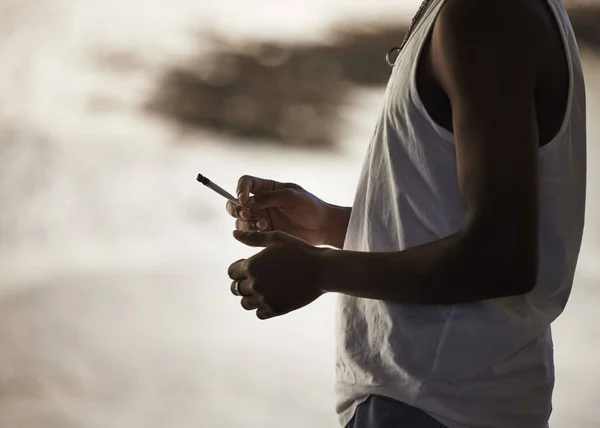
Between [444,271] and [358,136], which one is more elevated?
[358,136]

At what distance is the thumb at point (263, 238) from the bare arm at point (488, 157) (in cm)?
12

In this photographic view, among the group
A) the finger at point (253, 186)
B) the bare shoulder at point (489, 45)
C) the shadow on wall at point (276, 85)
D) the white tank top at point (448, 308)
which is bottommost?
the white tank top at point (448, 308)

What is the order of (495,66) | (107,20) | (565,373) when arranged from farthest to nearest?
(107,20)
(565,373)
(495,66)

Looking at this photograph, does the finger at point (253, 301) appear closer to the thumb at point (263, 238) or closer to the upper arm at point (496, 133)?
the thumb at point (263, 238)

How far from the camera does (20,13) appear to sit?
149 cm

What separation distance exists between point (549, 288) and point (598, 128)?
708 millimetres

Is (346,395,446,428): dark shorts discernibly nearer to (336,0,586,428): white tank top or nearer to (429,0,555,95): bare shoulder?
(336,0,586,428): white tank top

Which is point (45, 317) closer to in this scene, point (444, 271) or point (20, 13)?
point (20, 13)

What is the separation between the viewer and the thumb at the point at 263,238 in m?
0.77

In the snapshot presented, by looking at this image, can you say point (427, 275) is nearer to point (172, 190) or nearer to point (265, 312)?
point (265, 312)

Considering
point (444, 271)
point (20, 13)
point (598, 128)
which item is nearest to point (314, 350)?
point (598, 128)

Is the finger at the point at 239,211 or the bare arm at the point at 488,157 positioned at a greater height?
the finger at the point at 239,211

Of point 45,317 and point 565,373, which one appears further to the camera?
point 45,317

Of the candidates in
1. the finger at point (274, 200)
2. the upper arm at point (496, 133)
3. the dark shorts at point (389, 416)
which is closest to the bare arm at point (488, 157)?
the upper arm at point (496, 133)
